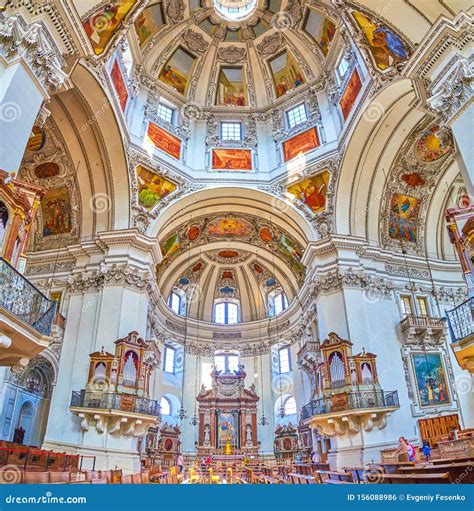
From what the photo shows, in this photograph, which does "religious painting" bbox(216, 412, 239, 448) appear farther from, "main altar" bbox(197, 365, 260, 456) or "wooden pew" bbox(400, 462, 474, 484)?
"wooden pew" bbox(400, 462, 474, 484)

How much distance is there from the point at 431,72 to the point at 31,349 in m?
10.1

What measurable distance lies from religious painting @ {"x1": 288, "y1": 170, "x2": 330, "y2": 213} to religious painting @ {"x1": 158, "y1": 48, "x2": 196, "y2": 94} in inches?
304

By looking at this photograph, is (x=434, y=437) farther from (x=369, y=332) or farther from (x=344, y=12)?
(x=344, y=12)

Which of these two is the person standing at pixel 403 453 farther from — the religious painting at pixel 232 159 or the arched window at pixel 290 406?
the religious painting at pixel 232 159

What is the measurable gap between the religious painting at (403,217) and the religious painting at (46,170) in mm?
13100

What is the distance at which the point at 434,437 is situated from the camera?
1284 centimetres

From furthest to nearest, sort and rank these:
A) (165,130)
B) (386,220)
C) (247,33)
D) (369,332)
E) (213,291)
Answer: (213,291), (247,33), (165,130), (386,220), (369,332)

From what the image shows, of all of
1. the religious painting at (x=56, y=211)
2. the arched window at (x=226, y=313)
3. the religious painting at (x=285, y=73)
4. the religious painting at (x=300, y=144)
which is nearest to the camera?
the religious painting at (x=56, y=211)

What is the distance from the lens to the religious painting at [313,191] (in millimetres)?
16734

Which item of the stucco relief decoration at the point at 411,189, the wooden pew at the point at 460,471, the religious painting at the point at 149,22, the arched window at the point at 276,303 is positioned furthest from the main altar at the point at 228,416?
the religious painting at the point at 149,22

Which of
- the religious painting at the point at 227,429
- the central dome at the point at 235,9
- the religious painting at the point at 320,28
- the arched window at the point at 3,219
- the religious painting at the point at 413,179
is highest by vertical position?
the central dome at the point at 235,9

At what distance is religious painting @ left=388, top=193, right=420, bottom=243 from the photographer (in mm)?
16625

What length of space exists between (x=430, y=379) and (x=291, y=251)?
8223 mm

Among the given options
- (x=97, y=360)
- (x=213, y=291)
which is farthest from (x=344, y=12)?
(x=213, y=291)
